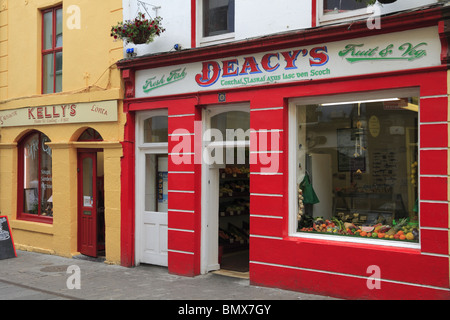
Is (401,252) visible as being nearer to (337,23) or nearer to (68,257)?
(337,23)

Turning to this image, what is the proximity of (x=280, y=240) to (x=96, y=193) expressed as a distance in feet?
16.1

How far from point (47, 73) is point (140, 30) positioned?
12.4ft

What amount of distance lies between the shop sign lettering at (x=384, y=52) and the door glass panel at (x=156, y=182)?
4.34m

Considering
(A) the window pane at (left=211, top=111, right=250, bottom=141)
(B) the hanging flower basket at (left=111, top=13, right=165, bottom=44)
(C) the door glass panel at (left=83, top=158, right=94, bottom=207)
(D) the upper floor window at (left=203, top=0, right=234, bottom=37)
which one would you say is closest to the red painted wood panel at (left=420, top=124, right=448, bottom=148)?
(A) the window pane at (left=211, top=111, right=250, bottom=141)

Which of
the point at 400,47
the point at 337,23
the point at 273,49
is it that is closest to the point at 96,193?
the point at 273,49

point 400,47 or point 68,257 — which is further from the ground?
point 400,47

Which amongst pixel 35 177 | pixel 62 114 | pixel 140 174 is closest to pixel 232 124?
pixel 140 174

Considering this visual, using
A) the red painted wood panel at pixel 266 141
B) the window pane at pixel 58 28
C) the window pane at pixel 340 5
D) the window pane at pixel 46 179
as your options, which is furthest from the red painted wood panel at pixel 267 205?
the window pane at pixel 58 28

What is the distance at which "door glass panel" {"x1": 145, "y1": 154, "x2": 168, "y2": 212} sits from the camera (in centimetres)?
1024

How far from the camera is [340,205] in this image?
26.6 feet

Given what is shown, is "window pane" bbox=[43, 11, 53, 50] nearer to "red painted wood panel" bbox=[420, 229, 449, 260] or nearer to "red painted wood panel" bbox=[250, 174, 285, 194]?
"red painted wood panel" bbox=[250, 174, 285, 194]

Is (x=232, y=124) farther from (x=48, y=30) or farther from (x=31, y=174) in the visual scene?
(x=31, y=174)

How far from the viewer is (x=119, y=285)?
28.8 feet

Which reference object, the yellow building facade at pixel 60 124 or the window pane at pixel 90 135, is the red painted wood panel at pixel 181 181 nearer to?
the yellow building facade at pixel 60 124
